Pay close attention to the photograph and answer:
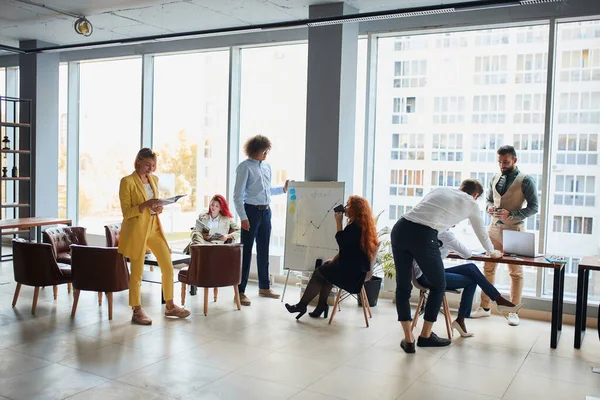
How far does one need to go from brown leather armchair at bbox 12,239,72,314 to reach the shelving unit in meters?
3.62

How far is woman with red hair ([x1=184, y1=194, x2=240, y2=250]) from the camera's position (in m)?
7.22

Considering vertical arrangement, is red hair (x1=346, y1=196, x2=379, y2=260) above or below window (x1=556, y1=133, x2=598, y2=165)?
below

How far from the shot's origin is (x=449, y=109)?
7.21 m

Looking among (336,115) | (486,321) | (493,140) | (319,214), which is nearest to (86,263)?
(319,214)

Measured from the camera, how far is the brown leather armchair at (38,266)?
6.14m

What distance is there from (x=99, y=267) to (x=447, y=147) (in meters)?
4.13

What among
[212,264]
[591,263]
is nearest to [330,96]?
Answer: [212,264]

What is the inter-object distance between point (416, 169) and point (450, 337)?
2.43 metres

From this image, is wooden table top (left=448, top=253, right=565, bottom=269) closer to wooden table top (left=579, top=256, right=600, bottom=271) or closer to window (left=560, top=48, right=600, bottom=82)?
wooden table top (left=579, top=256, right=600, bottom=271)

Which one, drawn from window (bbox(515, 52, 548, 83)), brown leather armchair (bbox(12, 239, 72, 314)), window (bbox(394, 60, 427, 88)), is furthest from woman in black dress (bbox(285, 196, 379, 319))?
brown leather armchair (bbox(12, 239, 72, 314))

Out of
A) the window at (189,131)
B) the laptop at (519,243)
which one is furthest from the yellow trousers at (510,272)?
the window at (189,131)

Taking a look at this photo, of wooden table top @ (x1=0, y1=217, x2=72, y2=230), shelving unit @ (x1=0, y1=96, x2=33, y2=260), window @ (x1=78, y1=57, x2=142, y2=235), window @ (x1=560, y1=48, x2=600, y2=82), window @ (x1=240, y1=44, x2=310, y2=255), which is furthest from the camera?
window @ (x1=78, y1=57, x2=142, y2=235)

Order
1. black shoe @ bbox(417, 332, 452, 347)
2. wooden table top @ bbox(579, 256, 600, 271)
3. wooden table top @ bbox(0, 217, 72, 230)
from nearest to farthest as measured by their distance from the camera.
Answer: wooden table top @ bbox(579, 256, 600, 271) → black shoe @ bbox(417, 332, 452, 347) → wooden table top @ bbox(0, 217, 72, 230)

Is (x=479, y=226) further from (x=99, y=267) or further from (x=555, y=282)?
(x=99, y=267)
